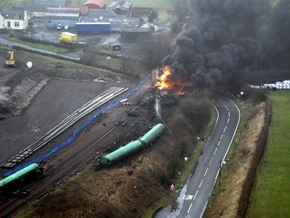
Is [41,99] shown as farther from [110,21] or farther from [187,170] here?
[110,21]

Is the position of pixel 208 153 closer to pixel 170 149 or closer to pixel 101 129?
pixel 170 149

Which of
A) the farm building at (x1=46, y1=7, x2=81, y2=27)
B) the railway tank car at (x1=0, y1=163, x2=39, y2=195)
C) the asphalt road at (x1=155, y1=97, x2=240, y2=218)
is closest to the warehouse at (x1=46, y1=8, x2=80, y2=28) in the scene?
the farm building at (x1=46, y1=7, x2=81, y2=27)

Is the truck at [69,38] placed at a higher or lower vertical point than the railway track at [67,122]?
higher

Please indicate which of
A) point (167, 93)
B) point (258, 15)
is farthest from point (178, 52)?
point (258, 15)

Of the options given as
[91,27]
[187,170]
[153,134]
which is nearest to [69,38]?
[91,27]

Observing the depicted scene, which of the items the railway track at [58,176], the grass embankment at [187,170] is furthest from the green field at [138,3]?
the railway track at [58,176]

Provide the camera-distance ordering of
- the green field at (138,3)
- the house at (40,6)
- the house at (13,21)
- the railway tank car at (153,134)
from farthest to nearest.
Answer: the green field at (138,3)
the house at (40,6)
the house at (13,21)
the railway tank car at (153,134)

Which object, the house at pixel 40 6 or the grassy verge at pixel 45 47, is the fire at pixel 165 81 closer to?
the grassy verge at pixel 45 47
